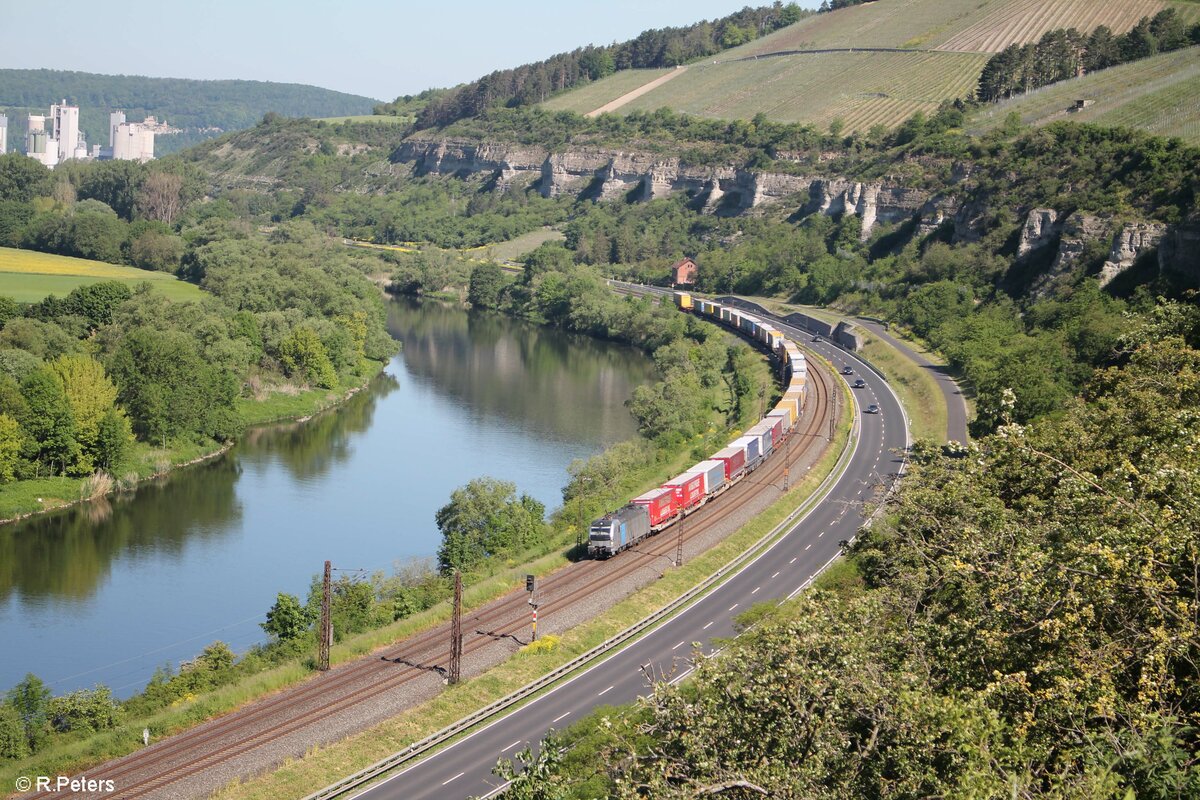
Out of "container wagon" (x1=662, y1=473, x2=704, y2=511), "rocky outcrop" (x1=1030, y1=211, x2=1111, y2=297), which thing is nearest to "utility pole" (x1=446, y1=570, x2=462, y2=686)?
"container wagon" (x1=662, y1=473, x2=704, y2=511)

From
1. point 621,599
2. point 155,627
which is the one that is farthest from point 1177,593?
point 155,627

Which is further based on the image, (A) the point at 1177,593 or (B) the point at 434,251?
(B) the point at 434,251

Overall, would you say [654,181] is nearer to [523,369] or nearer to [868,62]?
[868,62]

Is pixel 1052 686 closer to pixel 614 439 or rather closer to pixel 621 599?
pixel 621 599

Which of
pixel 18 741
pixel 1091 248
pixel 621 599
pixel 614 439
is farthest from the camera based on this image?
pixel 1091 248

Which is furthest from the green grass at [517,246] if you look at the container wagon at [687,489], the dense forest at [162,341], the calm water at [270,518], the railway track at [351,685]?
the railway track at [351,685]

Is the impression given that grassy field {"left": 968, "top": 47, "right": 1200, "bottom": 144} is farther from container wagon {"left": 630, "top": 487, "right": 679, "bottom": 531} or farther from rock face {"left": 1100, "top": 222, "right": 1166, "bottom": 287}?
container wagon {"left": 630, "top": 487, "right": 679, "bottom": 531}
